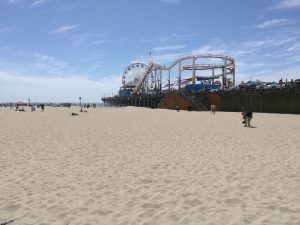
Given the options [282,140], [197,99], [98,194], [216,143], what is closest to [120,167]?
[98,194]

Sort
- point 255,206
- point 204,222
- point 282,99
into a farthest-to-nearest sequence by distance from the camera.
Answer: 1. point 282,99
2. point 255,206
3. point 204,222

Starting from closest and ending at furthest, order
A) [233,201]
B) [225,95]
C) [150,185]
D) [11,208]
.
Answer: [11,208] < [233,201] < [150,185] < [225,95]

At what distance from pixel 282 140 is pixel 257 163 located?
5935 mm

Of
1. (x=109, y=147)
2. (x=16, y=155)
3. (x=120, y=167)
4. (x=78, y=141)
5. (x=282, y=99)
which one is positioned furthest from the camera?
(x=282, y=99)

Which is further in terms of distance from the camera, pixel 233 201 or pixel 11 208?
pixel 233 201

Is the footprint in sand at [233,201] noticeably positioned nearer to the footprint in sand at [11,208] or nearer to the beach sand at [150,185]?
Result: the beach sand at [150,185]

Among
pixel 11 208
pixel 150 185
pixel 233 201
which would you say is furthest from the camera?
pixel 150 185

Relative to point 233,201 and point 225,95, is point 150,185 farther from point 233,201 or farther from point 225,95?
point 225,95

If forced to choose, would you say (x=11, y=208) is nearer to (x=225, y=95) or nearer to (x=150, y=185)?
(x=150, y=185)

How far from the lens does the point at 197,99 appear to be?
52.5 metres

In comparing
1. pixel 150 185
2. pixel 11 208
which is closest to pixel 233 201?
pixel 150 185

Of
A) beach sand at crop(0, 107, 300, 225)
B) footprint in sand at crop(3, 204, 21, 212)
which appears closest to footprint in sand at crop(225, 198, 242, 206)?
beach sand at crop(0, 107, 300, 225)

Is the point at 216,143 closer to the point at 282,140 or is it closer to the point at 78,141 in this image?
the point at 282,140

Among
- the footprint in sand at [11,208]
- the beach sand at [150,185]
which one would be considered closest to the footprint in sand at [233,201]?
the beach sand at [150,185]
